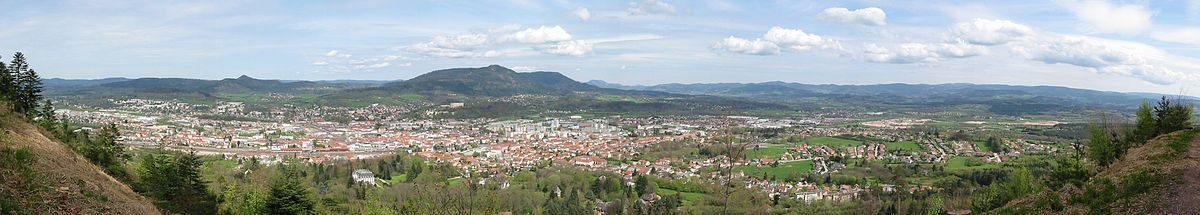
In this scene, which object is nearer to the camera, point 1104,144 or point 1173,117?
point 1104,144

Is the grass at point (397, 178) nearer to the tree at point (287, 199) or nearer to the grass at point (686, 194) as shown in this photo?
the grass at point (686, 194)

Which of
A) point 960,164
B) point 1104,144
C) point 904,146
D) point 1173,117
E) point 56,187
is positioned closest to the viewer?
point 56,187

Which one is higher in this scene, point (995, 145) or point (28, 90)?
point (28, 90)

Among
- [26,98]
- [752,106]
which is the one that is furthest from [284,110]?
[752,106]

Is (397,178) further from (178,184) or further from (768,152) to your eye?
(768,152)

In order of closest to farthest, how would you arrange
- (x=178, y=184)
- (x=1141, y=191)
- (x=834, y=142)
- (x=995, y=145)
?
(x=1141, y=191)
(x=178, y=184)
(x=995, y=145)
(x=834, y=142)

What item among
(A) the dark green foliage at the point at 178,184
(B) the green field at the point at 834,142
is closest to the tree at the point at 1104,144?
(A) the dark green foliage at the point at 178,184

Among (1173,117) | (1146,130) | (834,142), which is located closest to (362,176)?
(1146,130)
